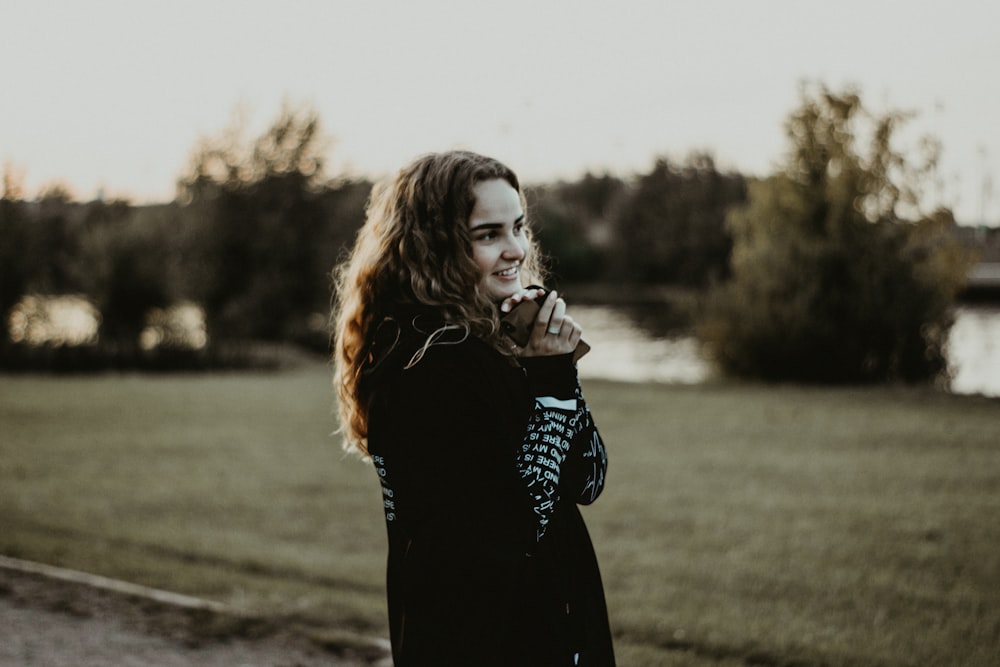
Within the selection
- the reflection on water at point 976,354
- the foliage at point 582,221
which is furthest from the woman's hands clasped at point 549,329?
the foliage at point 582,221

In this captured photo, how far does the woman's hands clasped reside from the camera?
91.4 inches

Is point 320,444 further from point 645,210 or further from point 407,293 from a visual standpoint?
point 645,210

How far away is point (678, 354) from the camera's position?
97.6 ft

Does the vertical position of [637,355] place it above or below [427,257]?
below

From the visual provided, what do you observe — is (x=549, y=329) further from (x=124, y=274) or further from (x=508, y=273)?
(x=124, y=274)

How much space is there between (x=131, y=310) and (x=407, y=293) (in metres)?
30.1

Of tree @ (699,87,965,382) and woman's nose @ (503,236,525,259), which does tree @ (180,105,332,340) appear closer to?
tree @ (699,87,965,382)

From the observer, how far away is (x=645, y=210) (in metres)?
58.8

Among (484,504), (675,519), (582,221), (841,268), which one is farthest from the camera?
(582,221)

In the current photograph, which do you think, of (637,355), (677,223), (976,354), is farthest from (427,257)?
(677,223)

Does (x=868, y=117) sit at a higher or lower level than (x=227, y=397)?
higher

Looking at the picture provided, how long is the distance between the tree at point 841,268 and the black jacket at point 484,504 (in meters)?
18.8

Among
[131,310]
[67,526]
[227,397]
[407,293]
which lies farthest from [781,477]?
[131,310]

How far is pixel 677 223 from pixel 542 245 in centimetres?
3456
